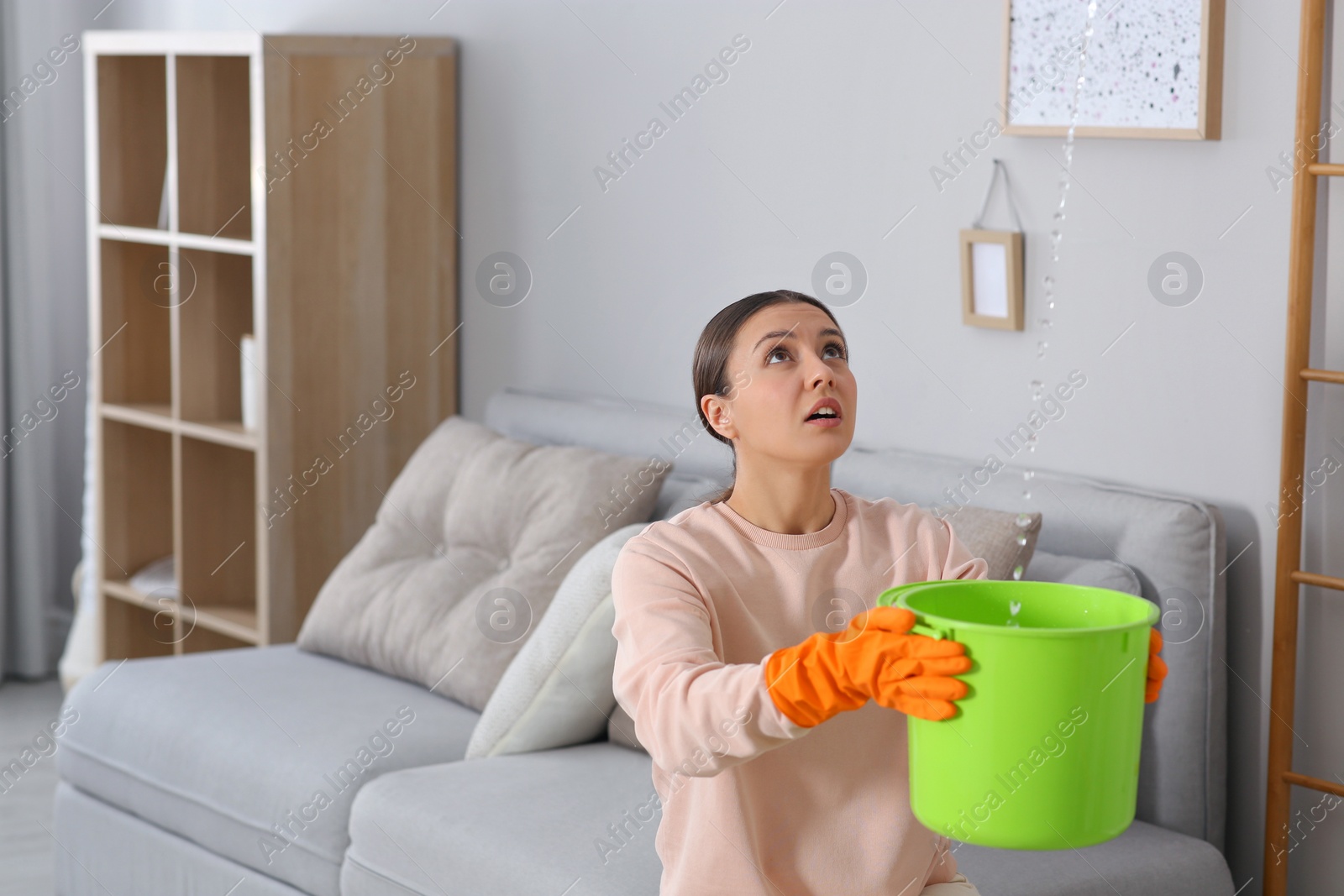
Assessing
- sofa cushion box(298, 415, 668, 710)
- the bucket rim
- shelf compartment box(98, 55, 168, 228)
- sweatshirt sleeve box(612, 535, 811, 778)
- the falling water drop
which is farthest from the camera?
shelf compartment box(98, 55, 168, 228)

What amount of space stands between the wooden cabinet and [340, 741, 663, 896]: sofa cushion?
4.09 ft

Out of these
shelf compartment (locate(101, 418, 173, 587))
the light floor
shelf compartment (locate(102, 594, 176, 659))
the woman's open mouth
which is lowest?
the light floor

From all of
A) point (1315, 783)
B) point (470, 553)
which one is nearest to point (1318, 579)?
point (1315, 783)

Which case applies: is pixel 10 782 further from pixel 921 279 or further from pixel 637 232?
pixel 921 279

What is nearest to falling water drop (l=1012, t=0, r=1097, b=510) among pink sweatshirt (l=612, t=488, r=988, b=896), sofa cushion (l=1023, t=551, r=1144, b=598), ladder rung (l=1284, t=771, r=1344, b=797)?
sofa cushion (l=1023, t=551, r=1144, b=598)

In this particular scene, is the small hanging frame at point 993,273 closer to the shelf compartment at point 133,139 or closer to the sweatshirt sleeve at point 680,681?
the sweatshirt sleeve at point 680,681

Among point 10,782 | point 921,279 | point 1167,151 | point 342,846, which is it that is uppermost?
point 1167,151

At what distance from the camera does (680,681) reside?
4.19 ft

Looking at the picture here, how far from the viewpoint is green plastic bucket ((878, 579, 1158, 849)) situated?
1.15 metres

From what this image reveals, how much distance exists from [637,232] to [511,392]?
491 millimetres

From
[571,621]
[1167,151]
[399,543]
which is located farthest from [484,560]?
[1167,151]

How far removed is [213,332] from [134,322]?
0.33 metres

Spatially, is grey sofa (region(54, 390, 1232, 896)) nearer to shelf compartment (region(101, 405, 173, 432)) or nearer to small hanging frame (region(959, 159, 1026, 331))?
small hanging frame (region(959, 159, 1026, 331))

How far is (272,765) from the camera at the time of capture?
2502 mm
